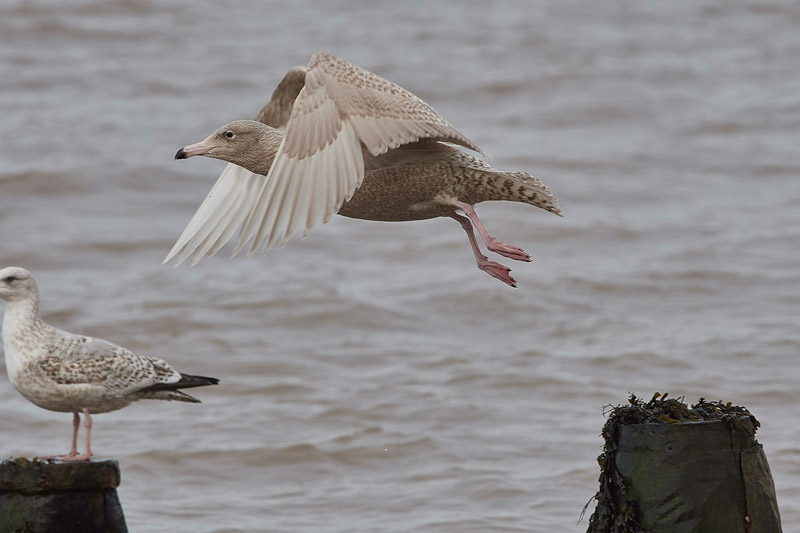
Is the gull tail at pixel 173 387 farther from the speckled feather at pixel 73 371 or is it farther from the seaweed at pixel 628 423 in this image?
the seaweed at pixel 628 423

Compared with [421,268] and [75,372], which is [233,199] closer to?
[75,372]

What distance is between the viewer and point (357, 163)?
17.4ft

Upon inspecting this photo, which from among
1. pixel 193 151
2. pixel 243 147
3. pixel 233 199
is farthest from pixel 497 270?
pixel 233 199

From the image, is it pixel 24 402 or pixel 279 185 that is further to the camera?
pixel 24 402

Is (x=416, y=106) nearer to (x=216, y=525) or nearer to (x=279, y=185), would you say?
(x=279, y=185)

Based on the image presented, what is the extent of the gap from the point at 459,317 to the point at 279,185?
23.1 feet

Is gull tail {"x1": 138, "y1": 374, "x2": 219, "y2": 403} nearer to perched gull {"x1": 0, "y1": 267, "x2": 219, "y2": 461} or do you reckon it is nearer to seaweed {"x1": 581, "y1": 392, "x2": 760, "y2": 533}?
perched gull {"x1": 0, "y1": 267, "x2": 219, "y2": 461}

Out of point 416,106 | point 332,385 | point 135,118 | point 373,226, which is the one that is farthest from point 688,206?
point 416,106

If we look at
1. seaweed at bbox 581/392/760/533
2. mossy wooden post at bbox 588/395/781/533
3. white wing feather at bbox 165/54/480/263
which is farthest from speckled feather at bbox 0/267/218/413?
mossy wooden post at bbox 588/395/781/533

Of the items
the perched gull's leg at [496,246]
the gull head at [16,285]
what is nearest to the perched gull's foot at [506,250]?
the perched gull's leg at [496,246]

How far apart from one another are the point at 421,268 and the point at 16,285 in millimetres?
7607

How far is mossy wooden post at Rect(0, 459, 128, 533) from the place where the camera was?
478cm

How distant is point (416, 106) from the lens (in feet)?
18.6

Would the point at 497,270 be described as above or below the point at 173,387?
above
